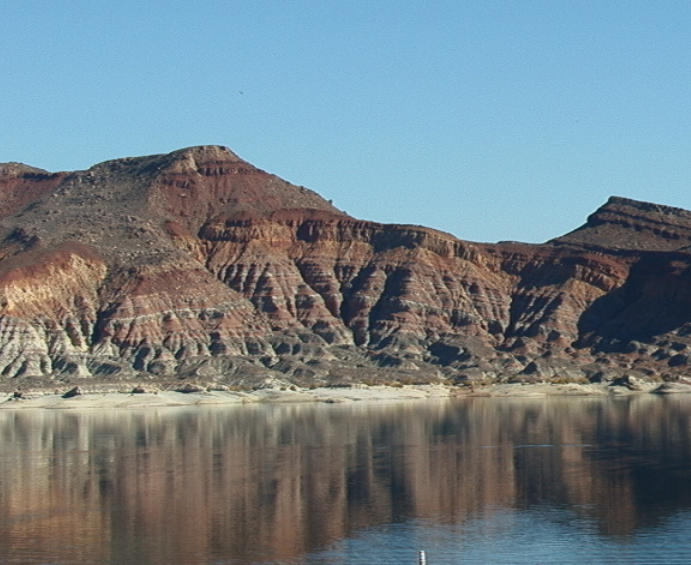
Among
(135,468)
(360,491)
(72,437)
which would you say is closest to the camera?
(360,491)

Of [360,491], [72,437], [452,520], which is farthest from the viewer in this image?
[72,437]

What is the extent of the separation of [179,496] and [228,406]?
108 m

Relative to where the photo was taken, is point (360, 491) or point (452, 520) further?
point (360, 491)

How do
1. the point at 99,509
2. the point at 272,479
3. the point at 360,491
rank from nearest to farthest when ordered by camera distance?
the point at 99,509
the point at 360,491
the point at 272,479

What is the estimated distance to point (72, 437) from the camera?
422ft

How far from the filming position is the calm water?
202 ft

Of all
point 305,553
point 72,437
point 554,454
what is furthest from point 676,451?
point 72,437

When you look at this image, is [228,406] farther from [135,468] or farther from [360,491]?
[360,491]

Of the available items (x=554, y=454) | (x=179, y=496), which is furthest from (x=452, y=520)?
(x=554, y=454)

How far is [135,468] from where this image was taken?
97.1 metres

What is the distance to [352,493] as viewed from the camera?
8094 centimetres

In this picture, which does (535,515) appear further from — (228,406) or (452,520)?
(228,406)

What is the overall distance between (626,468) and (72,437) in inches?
2333

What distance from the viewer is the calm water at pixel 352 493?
6172 centimetres
